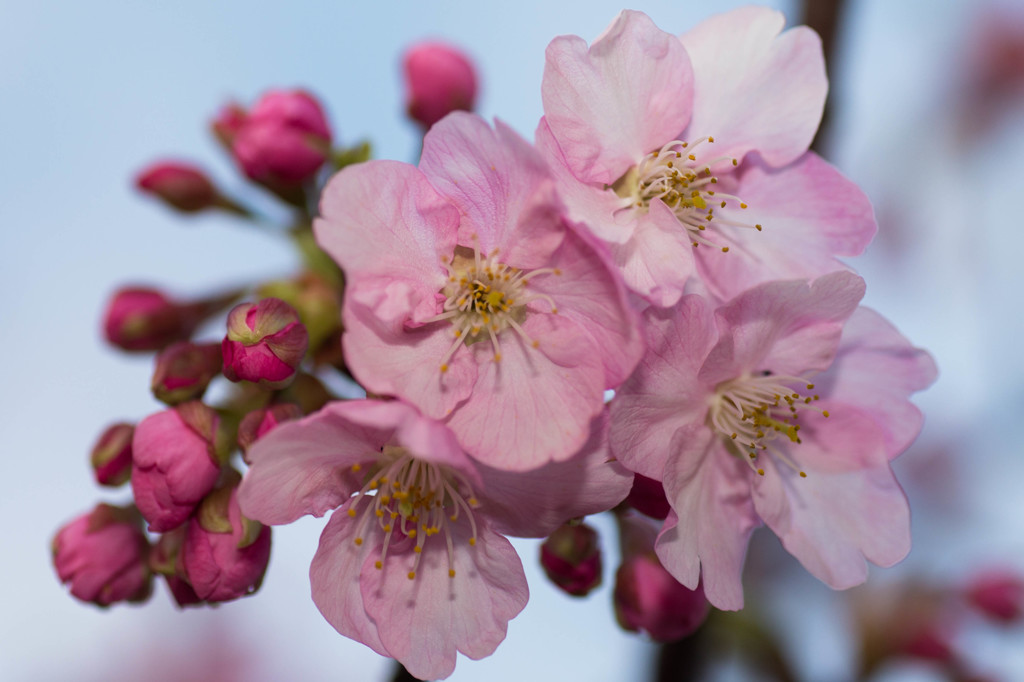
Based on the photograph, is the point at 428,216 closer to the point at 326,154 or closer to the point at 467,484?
the point at 467,484

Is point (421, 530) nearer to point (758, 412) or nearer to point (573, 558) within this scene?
point (573, 558)

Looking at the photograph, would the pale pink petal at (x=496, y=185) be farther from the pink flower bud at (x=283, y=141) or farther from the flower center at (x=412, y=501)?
the pink flower bud at (x=283, y=141)

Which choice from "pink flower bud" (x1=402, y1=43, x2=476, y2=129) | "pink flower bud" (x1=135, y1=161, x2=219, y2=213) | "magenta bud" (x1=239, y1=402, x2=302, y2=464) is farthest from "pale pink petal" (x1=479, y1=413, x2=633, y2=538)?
"pink flower bud" (x1=135, y1=161, x2=219, y2=213)

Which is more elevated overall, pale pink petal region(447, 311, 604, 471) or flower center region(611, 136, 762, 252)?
flower center region(611, 136, 762, 252)

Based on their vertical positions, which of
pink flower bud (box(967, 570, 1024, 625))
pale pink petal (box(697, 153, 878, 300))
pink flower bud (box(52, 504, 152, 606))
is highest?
pale pink petal (box(697, 153, 878, 300))

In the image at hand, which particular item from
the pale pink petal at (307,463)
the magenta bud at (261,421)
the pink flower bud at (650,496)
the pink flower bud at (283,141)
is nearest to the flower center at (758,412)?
the pink flower bud at (650,496)

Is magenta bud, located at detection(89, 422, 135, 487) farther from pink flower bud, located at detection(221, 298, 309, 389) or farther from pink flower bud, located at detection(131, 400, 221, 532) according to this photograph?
pink flower bud, located at detection(221, 298, 309, 389)

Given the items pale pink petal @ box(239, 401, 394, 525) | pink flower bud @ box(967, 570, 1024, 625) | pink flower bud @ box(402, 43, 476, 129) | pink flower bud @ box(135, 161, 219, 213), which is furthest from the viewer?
pink flower bud @ box(967, 570, 1024, 625)
